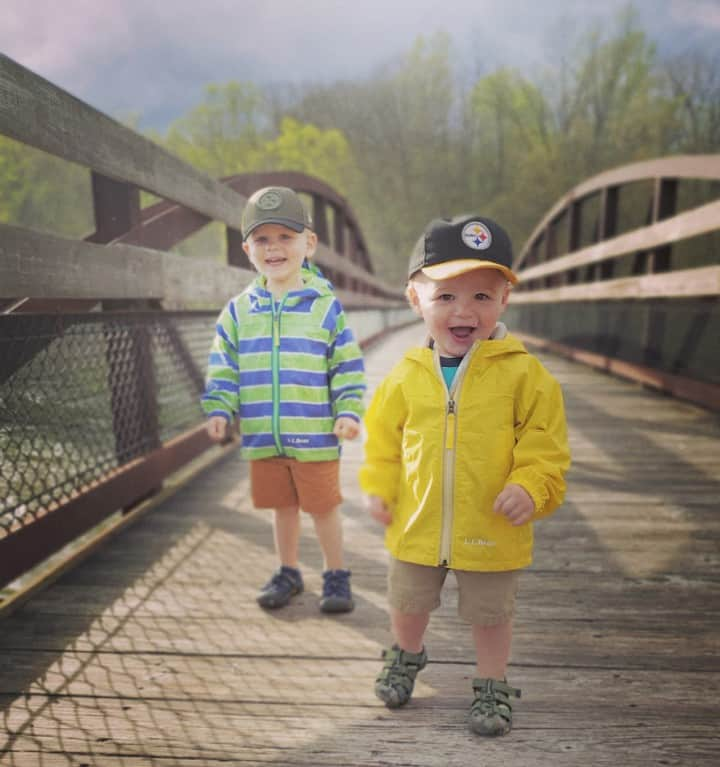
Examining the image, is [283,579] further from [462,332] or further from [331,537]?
[462,332]

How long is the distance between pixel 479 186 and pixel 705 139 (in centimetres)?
1212

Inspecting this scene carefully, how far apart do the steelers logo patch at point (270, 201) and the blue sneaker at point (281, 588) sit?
1.07m

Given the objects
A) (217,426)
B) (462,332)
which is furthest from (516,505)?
(217,426)

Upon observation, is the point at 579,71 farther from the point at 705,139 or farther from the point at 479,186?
the point at 705,139

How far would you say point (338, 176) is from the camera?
29500 millimetres

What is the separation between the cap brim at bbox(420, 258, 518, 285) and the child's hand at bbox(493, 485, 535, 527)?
427 millimetres

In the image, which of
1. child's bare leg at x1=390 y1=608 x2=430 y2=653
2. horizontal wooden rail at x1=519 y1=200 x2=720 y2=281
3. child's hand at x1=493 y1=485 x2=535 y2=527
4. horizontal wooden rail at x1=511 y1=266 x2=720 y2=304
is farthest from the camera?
horizontal wooden rail at x1=519 y1=200 x2=720 y2=281

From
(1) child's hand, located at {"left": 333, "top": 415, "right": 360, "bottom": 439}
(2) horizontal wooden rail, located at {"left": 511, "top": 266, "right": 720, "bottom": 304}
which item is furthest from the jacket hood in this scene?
(2) horizontal wooden rail, located at {"left": 511, "top": 266, "right": 720, "bottom": 304}

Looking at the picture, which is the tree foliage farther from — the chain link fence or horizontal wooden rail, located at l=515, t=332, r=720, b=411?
the chain link fence

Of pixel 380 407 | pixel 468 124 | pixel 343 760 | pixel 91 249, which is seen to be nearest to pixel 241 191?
pixel 91 249

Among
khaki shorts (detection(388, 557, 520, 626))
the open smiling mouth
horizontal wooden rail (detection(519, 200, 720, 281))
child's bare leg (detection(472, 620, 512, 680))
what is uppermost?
horizontal wooden rail (detection(519, 200, 720, 281))

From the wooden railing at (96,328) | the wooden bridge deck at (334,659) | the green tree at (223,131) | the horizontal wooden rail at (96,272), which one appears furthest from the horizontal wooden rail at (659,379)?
the green tree at (223,131)

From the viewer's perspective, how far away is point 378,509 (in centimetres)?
133

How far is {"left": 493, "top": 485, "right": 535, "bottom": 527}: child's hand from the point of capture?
1.17 metres
